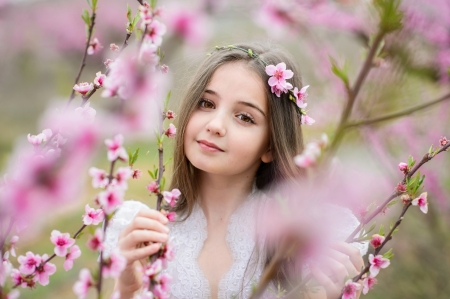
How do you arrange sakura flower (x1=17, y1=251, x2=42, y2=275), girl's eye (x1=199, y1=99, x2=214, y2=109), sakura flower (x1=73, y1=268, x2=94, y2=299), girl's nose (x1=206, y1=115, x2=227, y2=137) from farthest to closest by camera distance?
girl's eye (x1=199, y1=99, x2=214, y2=109), girl's nose (x1=206, y1=115, x2=227, y2=137), sakura flower (x1=17, y1=251, x2=42, y2=275), sakura flower (x1=73, y1=268, x2=94, y2=299)

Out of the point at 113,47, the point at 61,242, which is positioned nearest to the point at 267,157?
the point at 113,47

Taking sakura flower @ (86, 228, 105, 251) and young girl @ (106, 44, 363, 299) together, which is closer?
sakura flower @ (86, 228, 105, 251)

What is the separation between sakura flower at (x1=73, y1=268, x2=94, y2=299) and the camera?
472 mm

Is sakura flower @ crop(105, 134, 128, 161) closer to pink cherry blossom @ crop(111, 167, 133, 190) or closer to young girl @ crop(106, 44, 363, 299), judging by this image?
pink cherry blossom @ crop(111, 167, 133, 190)

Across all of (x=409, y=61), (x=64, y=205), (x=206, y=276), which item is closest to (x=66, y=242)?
(x=64, y=205)

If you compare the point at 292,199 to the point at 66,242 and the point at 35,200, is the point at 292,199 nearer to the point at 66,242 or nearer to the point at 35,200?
the point at 35,200

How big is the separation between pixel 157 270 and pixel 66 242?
0.18 m

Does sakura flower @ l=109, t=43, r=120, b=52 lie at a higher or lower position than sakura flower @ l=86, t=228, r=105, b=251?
higher

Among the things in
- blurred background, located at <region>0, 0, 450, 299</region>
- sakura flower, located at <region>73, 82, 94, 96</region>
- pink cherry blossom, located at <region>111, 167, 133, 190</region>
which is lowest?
blurred background, located at <region>0, 0, 450, 299</region>

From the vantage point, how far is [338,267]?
75 centimetres

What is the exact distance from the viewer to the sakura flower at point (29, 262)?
1.95 feet

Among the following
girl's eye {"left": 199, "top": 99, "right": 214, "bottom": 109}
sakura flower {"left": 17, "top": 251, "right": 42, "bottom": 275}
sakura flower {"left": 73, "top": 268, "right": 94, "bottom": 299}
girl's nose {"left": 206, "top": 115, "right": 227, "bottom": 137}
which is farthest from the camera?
girl's eye {"left": 199, "top": 99, "right": 214, "bottom": 109}

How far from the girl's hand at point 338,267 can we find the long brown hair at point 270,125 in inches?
14.5

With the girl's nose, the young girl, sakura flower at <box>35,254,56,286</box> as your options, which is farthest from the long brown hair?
sakura flower at <box>35,254,56,286</box>
